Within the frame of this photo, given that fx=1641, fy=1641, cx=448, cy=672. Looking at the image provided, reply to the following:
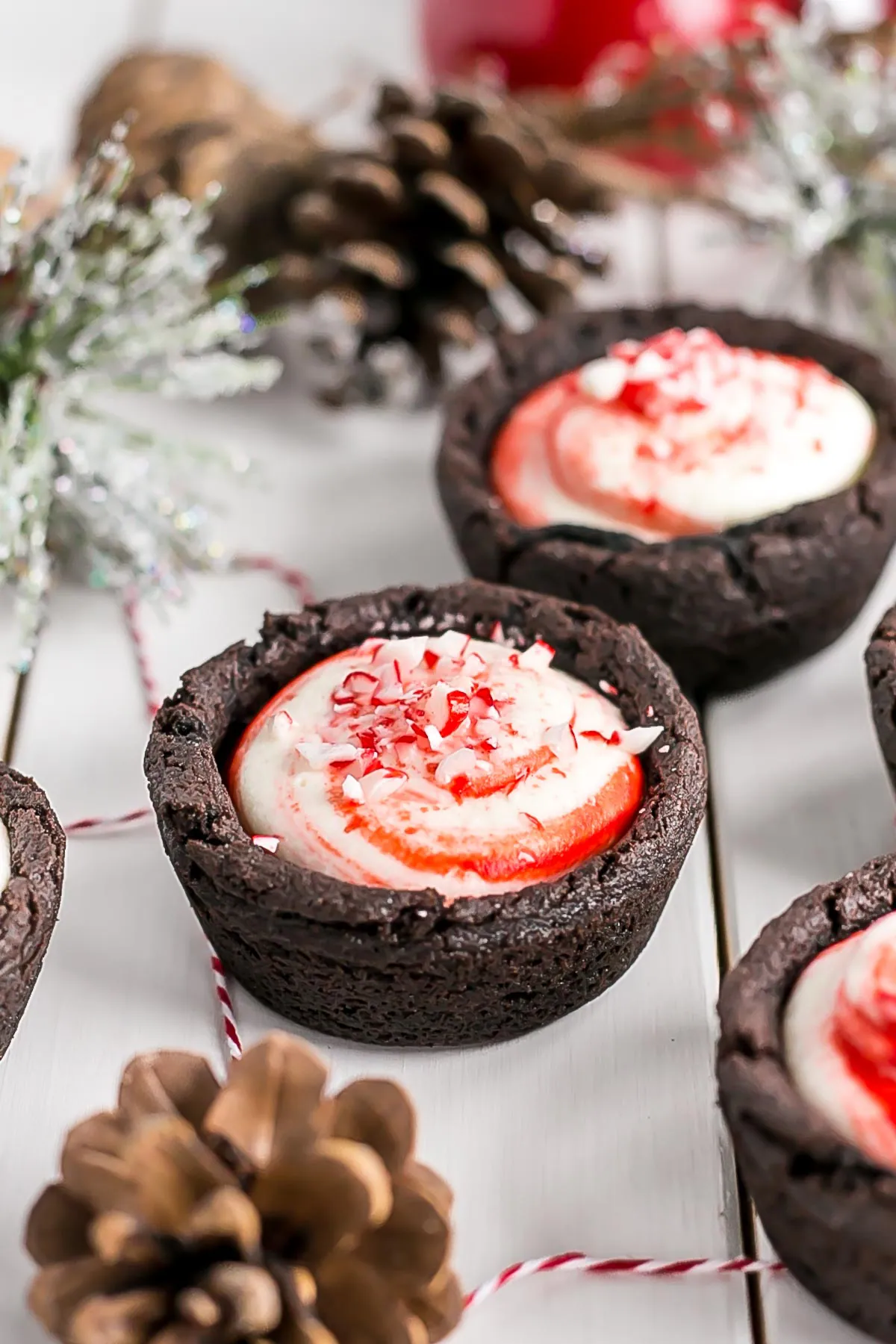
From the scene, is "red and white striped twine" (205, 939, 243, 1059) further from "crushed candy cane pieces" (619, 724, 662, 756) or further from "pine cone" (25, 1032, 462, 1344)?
"crushed candy cane pieces" (619, 724, 662, 756)

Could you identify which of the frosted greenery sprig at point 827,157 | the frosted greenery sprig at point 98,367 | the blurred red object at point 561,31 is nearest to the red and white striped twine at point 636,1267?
the frosted greenery sprig at point 98,367

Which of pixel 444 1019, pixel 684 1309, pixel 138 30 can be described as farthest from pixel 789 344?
pixel 138 30

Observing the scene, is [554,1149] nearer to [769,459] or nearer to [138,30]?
[769,459]

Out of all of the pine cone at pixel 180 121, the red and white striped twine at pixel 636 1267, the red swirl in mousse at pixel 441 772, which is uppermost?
the pine cone at pixel 180 121

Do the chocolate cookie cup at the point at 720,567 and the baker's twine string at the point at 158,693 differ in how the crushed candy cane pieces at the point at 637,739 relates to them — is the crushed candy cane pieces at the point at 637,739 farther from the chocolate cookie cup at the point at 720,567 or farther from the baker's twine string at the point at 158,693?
the baker's twine string at the point at 158,693

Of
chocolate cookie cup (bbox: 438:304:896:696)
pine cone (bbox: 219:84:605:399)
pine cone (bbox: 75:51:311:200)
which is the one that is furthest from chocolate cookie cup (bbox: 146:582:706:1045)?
pine cone (bbox: 75:51:311:200)

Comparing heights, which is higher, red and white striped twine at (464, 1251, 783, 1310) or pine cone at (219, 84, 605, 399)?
pine cone at (219, 84, 605, 399)

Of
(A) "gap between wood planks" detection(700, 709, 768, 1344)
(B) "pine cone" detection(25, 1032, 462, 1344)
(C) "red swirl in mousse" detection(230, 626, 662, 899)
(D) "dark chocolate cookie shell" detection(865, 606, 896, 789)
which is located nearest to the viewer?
(B) "pine cone" detection(25, 1032, 462, 1344)
